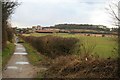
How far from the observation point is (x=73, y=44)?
24641 mm

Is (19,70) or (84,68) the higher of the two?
(84,68)

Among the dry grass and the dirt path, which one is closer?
the dry grass

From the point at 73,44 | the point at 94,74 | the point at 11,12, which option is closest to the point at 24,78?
the point at 94,74

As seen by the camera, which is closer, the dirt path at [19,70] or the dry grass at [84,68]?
the dry grass at [84,68]

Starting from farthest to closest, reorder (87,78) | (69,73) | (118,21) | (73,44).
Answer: (73,44)
(69,73)
(87,78)
(118,21)

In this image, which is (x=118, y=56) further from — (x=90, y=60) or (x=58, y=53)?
(x=58, y=53)

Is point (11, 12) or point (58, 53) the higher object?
point (11, 12)

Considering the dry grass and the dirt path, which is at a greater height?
the dry grass

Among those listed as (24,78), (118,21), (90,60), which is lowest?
(24,78)

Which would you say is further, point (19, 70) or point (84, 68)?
point (19, 70)

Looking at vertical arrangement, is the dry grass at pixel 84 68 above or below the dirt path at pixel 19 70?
above

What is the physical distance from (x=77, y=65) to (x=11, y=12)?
24.8m

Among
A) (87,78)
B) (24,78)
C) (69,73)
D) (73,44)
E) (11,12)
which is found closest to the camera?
(87,78)

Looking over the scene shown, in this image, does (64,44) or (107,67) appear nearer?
(107,67)
